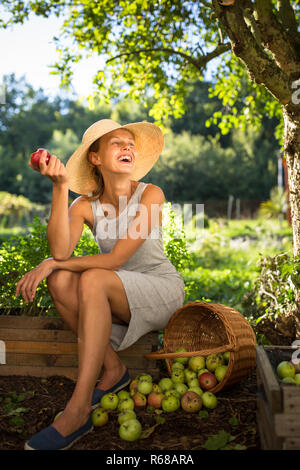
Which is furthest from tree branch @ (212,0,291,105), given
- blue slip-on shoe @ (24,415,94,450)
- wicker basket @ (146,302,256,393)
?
blue slip-on shoe @ (24,415,94,450)

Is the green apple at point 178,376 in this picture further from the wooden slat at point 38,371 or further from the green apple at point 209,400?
the wooden slat at point 38,371

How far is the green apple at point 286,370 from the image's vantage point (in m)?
1.89

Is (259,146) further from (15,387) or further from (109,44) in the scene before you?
(15,387)

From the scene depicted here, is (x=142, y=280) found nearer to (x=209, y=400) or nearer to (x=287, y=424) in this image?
(x=209, y=400)

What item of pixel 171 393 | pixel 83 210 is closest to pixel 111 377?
pixel 171 393

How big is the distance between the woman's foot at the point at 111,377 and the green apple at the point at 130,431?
42 cm

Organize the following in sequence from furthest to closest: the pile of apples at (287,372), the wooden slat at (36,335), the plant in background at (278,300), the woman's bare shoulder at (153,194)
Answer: the plant in background at (278,300), the wooden slat at (36,335), the woman's bare shoulder at (153,194), the pile of apples at (287,372)

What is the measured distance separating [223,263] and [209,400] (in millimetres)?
5907

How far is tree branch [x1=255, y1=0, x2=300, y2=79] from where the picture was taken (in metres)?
2.94

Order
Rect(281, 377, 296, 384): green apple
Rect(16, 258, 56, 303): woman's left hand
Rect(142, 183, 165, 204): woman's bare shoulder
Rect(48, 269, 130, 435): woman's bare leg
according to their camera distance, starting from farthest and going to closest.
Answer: Rect(142, 183, 165, 204): woman's bare shoulder, Rect(16, 258, 56, 303): woman's left hand, Rect(48, 269, 130, 435): woman's bare leg, Rect(281, 377, 296, 384): green apple

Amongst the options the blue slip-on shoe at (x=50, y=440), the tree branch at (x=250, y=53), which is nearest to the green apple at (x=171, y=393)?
the blue slip-on shoe at (x=50, y=440)

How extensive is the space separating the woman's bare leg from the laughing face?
631mm

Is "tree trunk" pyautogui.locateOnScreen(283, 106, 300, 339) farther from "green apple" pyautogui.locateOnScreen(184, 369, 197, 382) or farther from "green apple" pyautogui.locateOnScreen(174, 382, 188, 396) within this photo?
"green apple" pyautogui.locateOnScreen(174, 382, 188, 396)

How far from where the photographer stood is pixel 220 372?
2389mm
